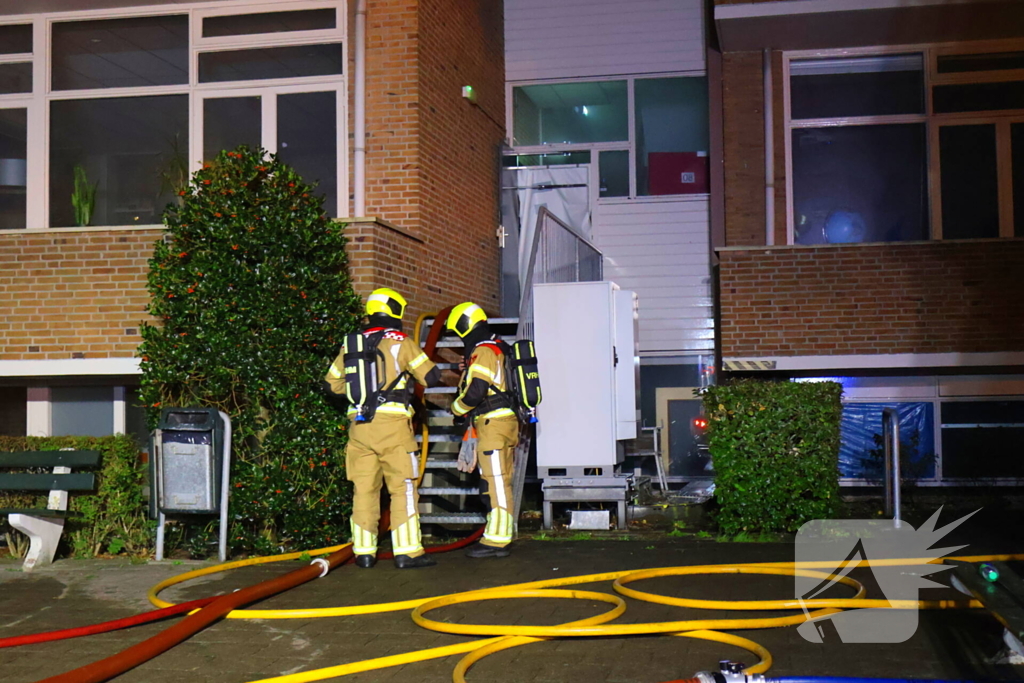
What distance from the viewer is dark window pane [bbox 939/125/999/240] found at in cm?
1095

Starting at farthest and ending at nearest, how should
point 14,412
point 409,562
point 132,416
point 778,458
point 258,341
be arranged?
point 14,412 → point 132,416 → point 778,458 → point 258,341 → point 409,562

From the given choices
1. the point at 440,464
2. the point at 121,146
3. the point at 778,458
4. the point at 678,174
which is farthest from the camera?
the point at 678,174

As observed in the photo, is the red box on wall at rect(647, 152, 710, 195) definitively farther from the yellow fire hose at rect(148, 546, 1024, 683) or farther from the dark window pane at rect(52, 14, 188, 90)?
the yellow fire hose at rect(148, 546, 1024, 683)

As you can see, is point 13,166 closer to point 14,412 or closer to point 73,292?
point 73,292

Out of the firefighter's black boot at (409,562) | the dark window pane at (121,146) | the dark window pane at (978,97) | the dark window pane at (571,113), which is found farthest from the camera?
the dark window pane at (571,113)

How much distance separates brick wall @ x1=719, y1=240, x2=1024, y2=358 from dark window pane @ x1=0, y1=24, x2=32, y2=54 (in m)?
7.85

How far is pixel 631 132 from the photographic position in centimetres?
1317

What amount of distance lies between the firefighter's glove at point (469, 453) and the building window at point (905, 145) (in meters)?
4.97

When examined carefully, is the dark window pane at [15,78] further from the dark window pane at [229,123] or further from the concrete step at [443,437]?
the concrete step at [443,437]

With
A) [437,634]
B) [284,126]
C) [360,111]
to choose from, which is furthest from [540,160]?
[437,634]

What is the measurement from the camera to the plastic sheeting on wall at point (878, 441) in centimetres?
1138

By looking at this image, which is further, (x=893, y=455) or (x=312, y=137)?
(x=312, y=137)

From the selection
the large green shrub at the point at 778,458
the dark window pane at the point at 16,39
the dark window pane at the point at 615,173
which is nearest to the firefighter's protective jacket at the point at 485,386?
the large green shrub at the point at 778,458

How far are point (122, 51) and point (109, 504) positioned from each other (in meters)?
5.50
